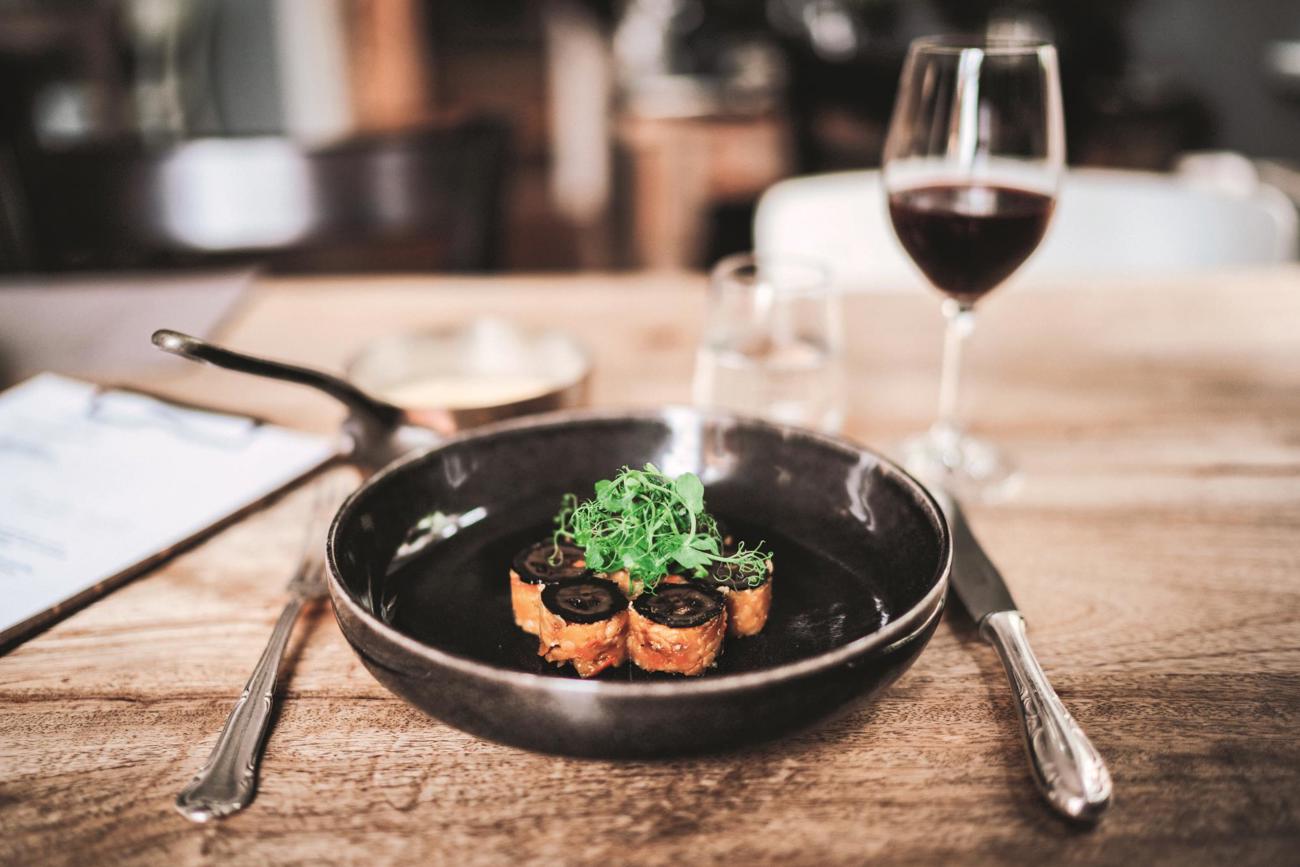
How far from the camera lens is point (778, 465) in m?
0.67

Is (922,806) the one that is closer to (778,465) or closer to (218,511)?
(778,465)

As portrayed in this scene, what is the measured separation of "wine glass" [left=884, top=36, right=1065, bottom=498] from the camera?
2.46ft

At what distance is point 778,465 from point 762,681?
278 millimetres

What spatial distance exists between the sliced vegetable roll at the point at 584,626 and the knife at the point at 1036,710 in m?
0.21

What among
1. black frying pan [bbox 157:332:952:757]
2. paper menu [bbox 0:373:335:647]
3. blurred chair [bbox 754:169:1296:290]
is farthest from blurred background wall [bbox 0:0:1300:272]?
black frying pan [bbox 157:332:952:757]

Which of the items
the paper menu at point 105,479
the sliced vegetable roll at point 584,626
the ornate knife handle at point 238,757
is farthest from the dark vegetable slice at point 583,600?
the paper menu at point 105,479

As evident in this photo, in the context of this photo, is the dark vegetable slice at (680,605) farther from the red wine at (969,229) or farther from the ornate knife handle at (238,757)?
the red wine at (969,229)

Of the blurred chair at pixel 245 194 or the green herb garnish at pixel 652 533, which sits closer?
the green herb garnish at pixel 652 533

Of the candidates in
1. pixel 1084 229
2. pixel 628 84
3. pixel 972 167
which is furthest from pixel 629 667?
pixel 628 84

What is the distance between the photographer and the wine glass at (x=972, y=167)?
2.46 feet

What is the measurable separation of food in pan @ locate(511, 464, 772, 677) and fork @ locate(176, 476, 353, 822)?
144 millimetres

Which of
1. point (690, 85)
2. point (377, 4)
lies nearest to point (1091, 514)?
point (690, 85)

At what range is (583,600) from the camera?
49 centimetres

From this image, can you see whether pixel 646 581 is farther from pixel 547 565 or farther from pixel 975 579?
pixel 975 579
